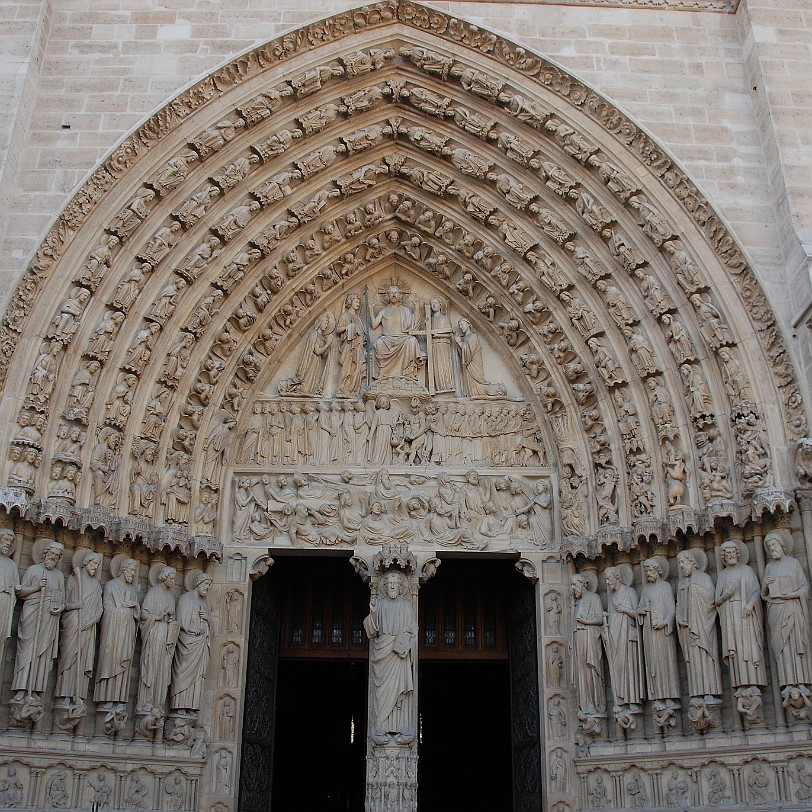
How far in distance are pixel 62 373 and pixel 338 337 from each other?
280 centimetres

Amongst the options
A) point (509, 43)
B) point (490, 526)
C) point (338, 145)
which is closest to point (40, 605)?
point (490, 526)

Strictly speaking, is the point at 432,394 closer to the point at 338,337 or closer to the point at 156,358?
the point at 338,337

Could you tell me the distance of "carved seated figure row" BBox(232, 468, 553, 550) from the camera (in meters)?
8.95

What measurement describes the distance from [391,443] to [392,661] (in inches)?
81.8

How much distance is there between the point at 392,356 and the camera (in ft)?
31.7

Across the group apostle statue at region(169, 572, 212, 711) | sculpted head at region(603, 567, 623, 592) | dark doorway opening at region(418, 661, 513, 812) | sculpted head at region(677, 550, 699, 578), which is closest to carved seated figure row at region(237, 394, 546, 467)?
sculpted head at region(603, 567, 623, 592)

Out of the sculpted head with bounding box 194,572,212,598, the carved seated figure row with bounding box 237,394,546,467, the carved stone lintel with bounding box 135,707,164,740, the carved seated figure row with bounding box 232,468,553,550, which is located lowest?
the carved stone lintel with bounding box 135,707,164,740

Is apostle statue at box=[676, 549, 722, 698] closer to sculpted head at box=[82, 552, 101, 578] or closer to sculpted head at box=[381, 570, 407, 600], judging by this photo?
sculpted head at box=[381, 570, 407, 600]

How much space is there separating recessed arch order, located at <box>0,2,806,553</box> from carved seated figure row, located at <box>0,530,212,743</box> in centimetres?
47

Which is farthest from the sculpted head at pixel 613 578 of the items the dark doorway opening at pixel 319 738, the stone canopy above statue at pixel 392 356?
the dark doorway opening at pixel 319 738

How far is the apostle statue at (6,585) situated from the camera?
7.09 metres

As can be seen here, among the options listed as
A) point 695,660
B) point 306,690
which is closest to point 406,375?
point 695,660

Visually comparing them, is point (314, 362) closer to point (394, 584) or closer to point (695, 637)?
point (394, 584)

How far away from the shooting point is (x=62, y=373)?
26.3ft
